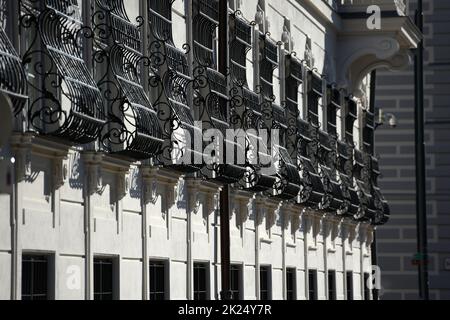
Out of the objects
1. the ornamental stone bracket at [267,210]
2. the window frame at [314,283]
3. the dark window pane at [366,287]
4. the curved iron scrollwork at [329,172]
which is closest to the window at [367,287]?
the dark window pane at [366,287]

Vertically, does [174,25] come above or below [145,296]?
above

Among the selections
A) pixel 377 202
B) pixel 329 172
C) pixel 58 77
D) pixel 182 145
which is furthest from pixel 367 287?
pixel 58 77

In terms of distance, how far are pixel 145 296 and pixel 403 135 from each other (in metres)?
31.1

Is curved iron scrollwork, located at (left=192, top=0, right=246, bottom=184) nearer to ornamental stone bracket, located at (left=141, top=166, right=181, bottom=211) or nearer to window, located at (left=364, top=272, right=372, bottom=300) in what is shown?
ornamental stone bracket, located at (left=141, top=166, right=181, bottom=211)

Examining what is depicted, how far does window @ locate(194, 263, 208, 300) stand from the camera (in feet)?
78.0

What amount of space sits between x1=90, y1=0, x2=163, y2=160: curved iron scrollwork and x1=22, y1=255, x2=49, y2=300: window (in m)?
1.86

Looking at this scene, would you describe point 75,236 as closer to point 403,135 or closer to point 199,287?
point 199,287

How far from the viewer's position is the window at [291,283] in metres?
30.9

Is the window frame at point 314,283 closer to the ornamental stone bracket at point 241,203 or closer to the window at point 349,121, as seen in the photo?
the window at point 349,121
